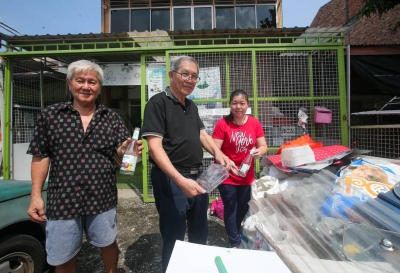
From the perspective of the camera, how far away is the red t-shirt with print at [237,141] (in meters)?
2.59

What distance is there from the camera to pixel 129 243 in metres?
3.07

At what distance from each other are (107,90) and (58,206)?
21.5 ft

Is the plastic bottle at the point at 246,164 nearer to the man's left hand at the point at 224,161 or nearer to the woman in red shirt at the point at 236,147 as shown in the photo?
the woman in red shirt at the point at 236,147

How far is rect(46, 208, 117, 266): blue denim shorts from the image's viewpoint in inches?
64.6

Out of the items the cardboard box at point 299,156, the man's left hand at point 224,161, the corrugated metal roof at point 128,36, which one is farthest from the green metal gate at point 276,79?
the man's left hand at point 224,161

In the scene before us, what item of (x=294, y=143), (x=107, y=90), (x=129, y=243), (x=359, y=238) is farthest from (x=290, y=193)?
(x=107, y=90)

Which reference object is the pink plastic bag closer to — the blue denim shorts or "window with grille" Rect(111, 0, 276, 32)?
the blue denim shorts

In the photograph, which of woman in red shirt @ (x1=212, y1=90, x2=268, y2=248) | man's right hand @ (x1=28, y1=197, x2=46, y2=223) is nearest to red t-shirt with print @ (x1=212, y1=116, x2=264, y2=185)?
woman in red shirt @ (x1=212, y1=90, x2=268, y2=248)

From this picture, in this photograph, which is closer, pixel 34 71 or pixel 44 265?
pixel 44 265

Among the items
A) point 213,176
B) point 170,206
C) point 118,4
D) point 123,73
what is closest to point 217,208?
point 213,176

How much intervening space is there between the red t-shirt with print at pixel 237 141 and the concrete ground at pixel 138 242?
102 cm

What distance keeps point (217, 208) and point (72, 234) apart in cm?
249

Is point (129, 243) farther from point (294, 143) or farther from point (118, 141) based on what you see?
point (294, 143)

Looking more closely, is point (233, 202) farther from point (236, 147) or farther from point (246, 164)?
point (236, 147)
